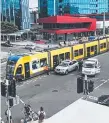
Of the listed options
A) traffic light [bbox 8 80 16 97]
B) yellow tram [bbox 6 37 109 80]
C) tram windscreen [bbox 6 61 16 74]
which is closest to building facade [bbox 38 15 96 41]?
yellow tram [bbox 6 37 109 80]

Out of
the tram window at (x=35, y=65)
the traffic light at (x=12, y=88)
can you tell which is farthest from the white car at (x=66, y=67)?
the traffic light at (x=12, y=88)

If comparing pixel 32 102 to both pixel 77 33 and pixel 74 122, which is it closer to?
pixel 74 122

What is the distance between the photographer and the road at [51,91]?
2309cm

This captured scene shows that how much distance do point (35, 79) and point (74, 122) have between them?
61.4 feet

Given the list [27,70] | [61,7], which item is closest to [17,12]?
[61,7]

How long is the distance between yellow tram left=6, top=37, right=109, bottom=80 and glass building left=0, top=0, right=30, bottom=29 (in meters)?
51.5

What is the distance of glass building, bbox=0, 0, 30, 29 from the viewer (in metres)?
93.8

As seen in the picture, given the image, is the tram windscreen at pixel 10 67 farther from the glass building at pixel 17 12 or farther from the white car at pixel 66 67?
the glass building at pixel 17 12

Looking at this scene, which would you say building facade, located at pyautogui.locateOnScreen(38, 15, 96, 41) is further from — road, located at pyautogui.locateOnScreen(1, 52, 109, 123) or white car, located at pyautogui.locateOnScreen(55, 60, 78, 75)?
road, located at pyautogui.locateOnScreen(1, 52, 109, 123)

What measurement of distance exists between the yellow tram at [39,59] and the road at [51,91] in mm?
941

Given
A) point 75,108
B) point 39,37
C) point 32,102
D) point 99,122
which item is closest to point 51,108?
point 32,102

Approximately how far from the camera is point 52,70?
3588cm

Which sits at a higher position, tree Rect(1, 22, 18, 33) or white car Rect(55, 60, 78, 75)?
tree Rect(1, 22, 18, 33)

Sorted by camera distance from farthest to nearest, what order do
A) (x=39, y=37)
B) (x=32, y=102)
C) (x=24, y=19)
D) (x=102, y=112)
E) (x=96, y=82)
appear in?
(x=24, y=19)
(x=39, y=37)
(x=96, y=82)
(x=32, y=102)
(x=102, y=112)
